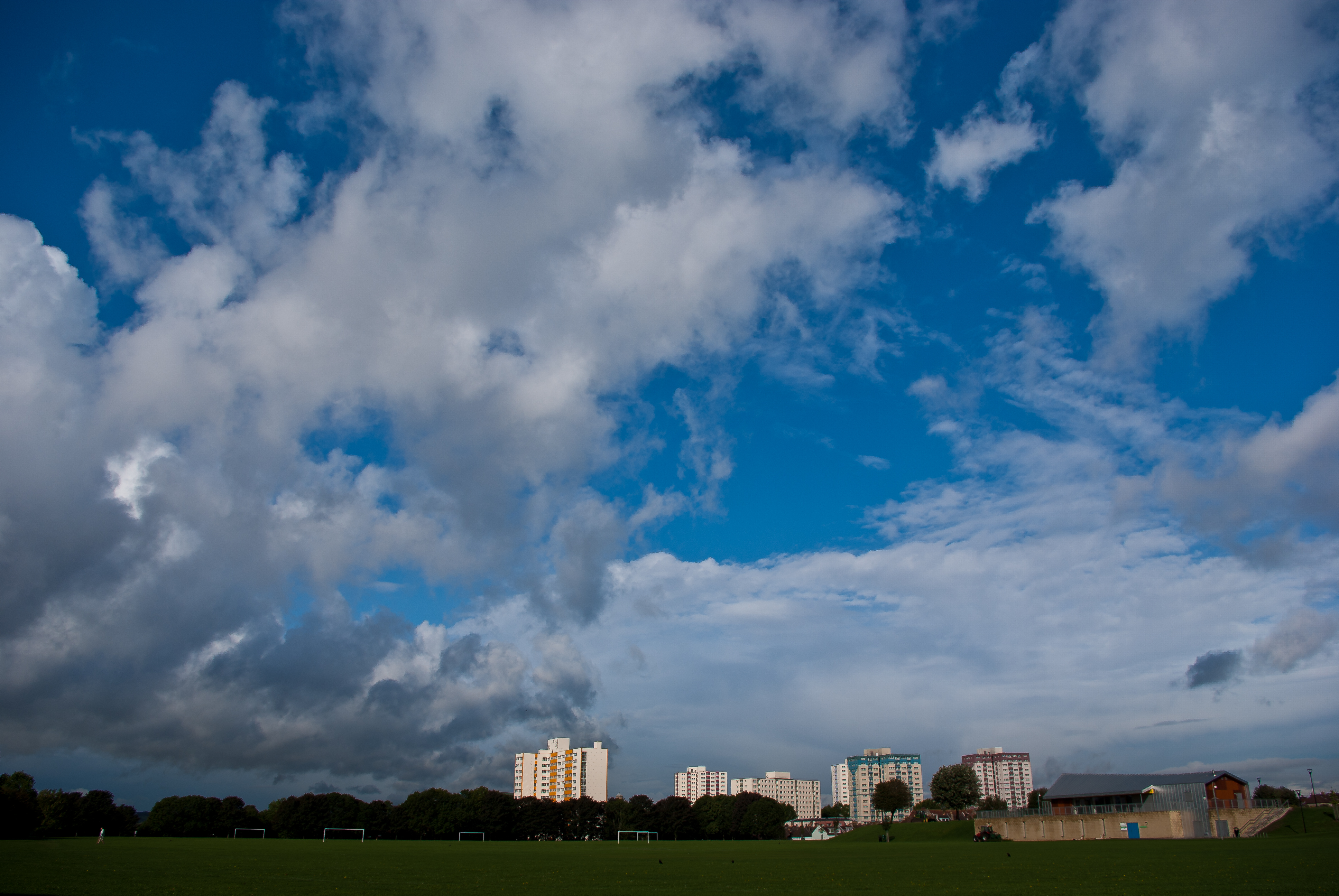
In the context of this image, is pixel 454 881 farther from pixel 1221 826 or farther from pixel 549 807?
pixel 549 807

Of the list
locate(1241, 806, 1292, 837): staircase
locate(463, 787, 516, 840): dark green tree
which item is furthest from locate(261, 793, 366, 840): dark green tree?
locate(1241, 806, 1292, 837): staircase

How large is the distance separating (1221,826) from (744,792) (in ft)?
278

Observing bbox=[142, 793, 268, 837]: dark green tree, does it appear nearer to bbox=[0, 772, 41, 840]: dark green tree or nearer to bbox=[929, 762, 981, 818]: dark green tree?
bbox=[0, 772, 41, 840]: dark green tree

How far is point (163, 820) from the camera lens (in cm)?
12625

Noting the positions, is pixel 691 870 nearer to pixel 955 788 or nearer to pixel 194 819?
pixel 955 788

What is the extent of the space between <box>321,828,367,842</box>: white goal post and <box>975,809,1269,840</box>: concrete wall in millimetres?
89068

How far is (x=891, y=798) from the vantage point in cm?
12206

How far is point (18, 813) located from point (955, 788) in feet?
381

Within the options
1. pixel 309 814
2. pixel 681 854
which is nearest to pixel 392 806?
pixel 309 814

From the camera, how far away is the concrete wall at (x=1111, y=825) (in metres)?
72.5

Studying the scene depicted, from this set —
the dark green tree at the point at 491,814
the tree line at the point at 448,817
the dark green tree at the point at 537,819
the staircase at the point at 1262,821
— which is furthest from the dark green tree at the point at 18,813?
the staircase at the point at 1262,821

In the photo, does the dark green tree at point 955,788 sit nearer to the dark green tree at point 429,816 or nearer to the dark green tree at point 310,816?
the dark green tree at point 429,816

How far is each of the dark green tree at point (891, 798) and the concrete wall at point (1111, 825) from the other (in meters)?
34.0

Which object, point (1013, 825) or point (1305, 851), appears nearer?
point (1305, 851)
